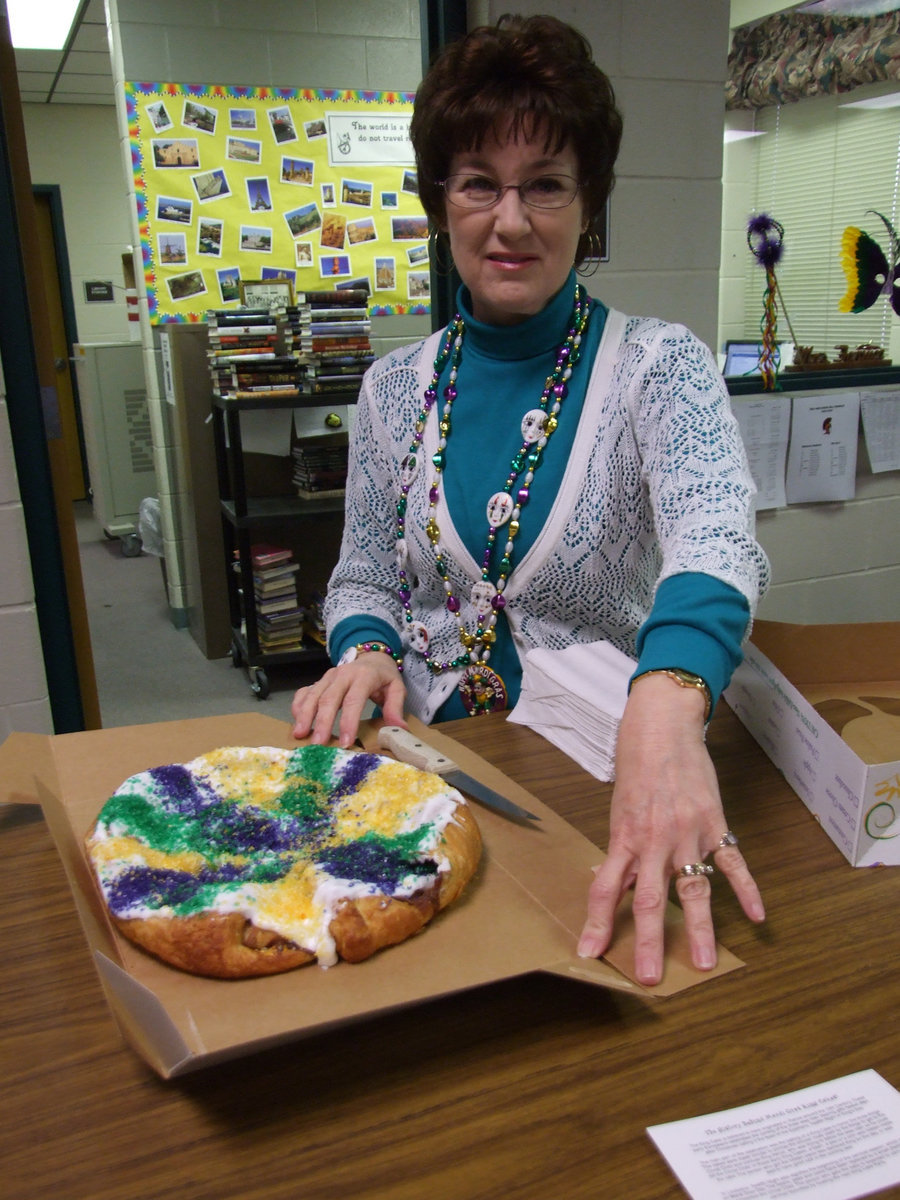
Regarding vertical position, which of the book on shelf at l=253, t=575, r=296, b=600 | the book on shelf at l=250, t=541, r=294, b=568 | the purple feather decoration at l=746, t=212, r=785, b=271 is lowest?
the book on shelf at l=253, t=575, r=296, b=600

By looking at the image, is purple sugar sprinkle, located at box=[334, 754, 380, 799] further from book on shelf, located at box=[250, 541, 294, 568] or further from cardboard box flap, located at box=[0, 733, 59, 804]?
book on shelf, located at box=[250, 541, 294, 568]

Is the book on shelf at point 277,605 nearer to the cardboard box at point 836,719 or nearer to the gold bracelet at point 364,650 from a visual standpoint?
the gold bracelet at point 364,650

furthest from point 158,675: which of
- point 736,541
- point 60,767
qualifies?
point 736,541

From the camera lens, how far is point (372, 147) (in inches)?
160

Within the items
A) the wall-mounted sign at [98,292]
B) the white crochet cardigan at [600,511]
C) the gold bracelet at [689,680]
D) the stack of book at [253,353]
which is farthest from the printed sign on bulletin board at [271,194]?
the wall-mounted sign at [98,292]

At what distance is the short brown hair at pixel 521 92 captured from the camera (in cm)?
110

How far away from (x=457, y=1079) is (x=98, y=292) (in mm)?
8139

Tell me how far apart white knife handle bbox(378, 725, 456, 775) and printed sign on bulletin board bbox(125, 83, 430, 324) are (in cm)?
346

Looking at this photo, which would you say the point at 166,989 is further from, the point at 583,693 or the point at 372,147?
the point at 372,147

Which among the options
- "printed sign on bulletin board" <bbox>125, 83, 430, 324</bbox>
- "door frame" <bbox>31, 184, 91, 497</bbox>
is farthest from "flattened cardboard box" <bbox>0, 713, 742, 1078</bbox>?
"door frame" <bbox>31, 184, 91, 497</bbox>

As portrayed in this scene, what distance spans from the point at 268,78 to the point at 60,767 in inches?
149

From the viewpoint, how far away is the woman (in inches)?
42.4

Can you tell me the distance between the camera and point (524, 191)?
1136 millimetres

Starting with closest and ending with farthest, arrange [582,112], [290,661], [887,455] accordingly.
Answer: [582,112]
[887,455]
[290,661]
